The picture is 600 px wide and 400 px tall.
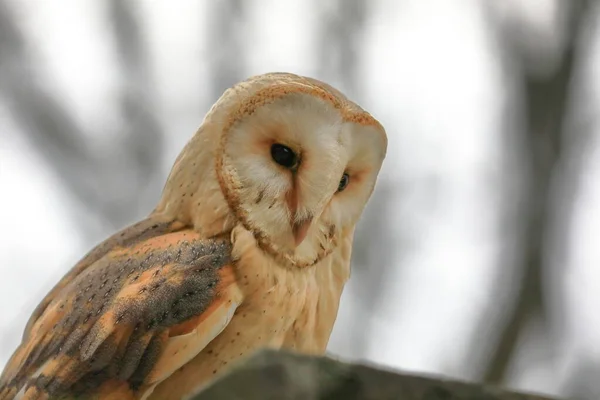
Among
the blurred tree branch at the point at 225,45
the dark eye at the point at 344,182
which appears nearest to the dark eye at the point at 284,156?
the dark eye at the point at 344,182

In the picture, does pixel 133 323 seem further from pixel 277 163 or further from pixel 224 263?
pixel 277 163

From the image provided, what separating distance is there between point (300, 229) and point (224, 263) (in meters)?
0.13

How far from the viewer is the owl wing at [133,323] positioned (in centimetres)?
94

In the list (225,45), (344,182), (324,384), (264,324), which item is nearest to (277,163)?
(344,182)

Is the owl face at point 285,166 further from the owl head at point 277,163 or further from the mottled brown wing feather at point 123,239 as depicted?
the mottled brown wing feather at point 123,239

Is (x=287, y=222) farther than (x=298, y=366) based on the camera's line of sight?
Yes

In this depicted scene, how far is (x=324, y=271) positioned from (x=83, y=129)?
2222 mm

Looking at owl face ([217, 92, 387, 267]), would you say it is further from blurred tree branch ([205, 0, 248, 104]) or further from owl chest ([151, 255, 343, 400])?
blurred tree branch ([205, 0, 248, 104])

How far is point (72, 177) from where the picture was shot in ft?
10.3

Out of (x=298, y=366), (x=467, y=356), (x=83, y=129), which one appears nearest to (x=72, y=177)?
(x=83, y=129)

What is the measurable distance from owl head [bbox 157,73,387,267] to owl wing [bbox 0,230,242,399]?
70 millimetres

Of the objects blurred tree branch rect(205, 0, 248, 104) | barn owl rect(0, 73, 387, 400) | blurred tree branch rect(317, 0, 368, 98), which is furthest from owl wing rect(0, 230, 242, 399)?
blurred tree branch rect(317, 0, 368, 98)

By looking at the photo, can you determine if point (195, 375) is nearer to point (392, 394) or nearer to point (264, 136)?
point (264, 136)

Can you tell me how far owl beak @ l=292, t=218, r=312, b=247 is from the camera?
3.58 feet
